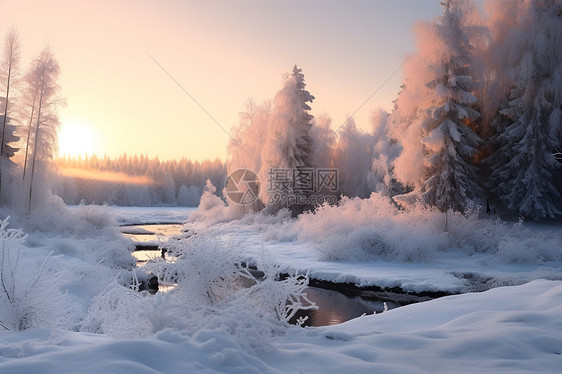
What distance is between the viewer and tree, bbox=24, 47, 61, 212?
2353 cm

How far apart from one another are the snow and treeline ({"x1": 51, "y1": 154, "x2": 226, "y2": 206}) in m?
80.7

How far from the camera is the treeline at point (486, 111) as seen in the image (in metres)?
16.6

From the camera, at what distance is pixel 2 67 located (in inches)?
915

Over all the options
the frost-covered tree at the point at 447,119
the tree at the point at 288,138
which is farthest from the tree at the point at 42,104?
the frost-covered tree at the point at 447,119

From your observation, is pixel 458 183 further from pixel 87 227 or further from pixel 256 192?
pixel 87 227

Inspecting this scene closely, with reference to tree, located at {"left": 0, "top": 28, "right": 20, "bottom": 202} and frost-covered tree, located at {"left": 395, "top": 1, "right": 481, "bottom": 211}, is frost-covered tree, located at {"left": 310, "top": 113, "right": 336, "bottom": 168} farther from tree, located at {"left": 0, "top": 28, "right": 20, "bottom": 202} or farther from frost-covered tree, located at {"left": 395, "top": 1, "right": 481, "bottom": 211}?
tree, located at {"left": 0, "top": 28, "right": 20, "bottom": 202}

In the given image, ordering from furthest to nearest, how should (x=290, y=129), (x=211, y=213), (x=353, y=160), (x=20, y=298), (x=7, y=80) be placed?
(x=211, y=213) → (x=353, y=160) → (x=290, y=129) → (x=7, y=80) → (x=20, y=298)

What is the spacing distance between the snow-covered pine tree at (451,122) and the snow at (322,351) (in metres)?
12.3

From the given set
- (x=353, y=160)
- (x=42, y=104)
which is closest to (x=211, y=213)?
(x=353, y=160)

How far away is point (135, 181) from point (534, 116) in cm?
8858

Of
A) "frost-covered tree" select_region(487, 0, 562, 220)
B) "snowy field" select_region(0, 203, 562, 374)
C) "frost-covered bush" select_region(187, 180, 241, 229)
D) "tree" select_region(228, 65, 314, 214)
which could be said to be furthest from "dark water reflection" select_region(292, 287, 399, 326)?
"frost-covered bush" select_region(187, 180, 241, 229)

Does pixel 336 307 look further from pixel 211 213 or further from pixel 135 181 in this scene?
pixel 135 181

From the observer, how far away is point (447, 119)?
16.8m

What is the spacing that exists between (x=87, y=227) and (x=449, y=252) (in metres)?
18.4
